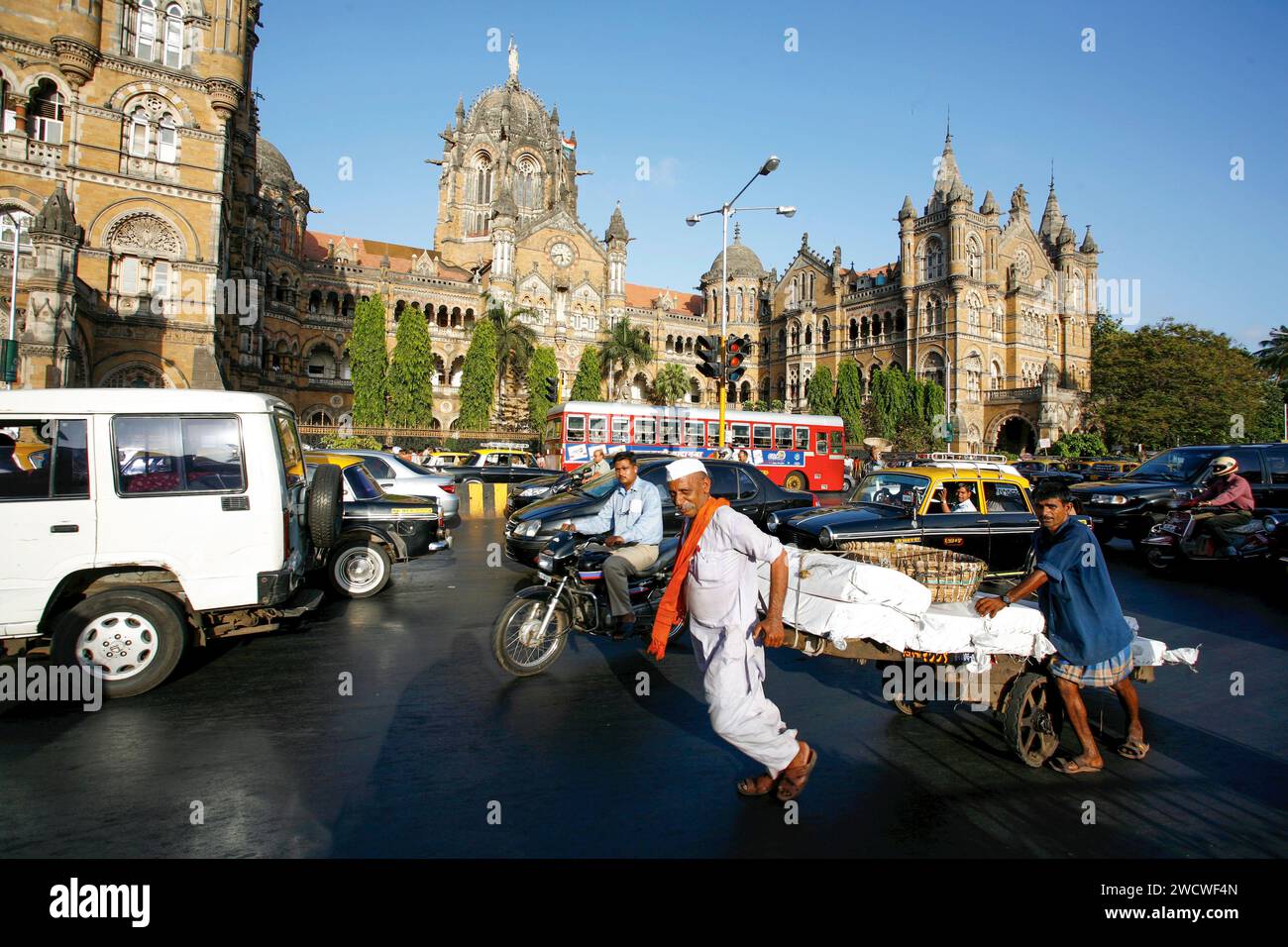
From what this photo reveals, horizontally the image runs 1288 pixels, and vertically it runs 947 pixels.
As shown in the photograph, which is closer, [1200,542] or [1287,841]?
[1287,841]

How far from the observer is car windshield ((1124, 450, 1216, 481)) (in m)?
13.5

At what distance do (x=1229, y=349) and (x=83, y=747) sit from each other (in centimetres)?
6399

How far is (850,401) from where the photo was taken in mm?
54656

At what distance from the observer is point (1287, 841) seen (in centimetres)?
344

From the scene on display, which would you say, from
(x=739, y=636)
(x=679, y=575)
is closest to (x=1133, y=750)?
(x=739, y=636)

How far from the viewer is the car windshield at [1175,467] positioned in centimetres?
1350

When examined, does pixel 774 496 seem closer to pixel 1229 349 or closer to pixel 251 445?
pixel 251 445

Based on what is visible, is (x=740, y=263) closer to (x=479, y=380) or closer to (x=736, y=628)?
(x=479, y=380)

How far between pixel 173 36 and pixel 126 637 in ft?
107

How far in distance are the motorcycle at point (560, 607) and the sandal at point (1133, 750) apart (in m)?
3.23

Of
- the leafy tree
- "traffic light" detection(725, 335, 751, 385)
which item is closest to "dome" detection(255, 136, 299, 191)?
"traffic light" detection(725, 335, 751, 385)

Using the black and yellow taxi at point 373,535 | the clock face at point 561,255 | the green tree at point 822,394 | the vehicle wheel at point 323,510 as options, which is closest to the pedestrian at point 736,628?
the vehicle wheel at point 323,510
